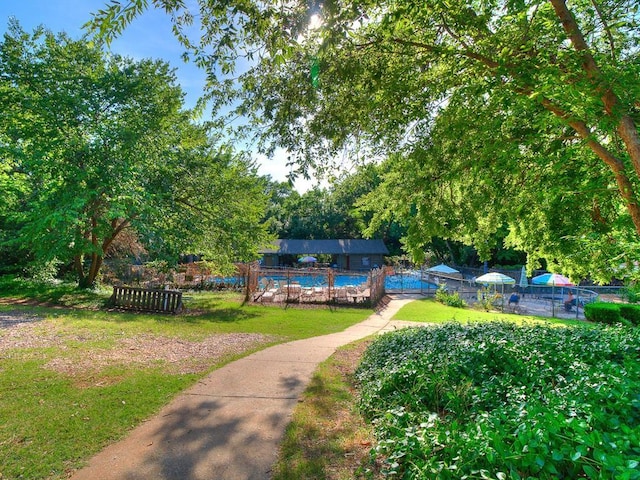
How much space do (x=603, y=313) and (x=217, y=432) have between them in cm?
1974

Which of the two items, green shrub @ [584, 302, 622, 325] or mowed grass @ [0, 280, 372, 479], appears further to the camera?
green shrub @ [584, 302, 622, 325]

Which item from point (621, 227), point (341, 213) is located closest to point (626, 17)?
point (621, 227)

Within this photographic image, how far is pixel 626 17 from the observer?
5.61 meters

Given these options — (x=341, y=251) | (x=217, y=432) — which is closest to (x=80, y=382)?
(x=217, y=432)

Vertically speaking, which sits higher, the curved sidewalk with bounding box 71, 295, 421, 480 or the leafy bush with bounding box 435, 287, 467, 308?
the leafy bush with bounding box 435, 287, 467, 308

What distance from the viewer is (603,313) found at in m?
17.1

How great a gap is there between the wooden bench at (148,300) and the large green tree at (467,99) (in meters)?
8.99

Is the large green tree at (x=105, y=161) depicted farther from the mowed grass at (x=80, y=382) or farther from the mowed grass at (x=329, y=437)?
the mowed grass at (x=329, y=437)

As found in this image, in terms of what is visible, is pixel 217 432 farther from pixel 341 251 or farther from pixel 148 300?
pixel 341 251

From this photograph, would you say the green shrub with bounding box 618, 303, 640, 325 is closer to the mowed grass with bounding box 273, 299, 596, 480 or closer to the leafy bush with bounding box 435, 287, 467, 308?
the leafy bush with bounding box 435, 287, 467, 308

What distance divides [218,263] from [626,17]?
613 inches

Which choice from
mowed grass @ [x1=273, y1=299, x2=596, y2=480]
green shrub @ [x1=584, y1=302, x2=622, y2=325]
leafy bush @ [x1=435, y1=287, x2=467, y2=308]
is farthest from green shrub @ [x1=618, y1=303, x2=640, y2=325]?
mowed grass @ [x1=273, y1=299, x2=596, y2=480]

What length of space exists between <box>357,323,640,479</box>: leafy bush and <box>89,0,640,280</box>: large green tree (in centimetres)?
223

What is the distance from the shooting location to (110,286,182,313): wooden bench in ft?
43.5
